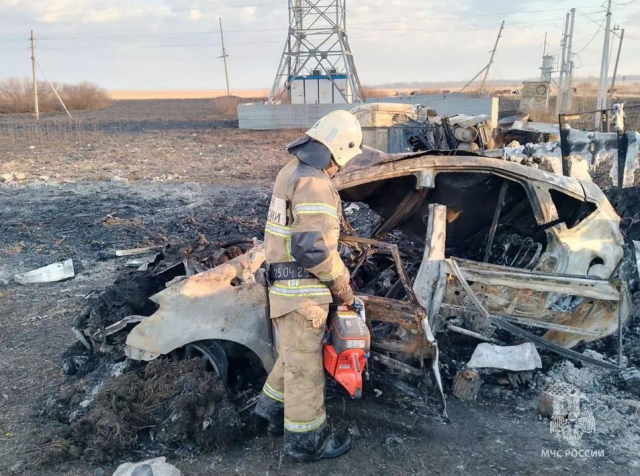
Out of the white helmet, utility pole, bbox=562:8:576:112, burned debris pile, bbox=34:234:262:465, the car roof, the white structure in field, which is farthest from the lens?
the white structure in field

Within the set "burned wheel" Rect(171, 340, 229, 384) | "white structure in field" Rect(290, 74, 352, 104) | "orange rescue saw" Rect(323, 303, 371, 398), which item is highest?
"white structure in field" Rect(290, 74, 352, 104)

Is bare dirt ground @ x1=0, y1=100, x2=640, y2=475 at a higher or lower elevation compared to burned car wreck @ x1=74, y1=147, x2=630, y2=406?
lower

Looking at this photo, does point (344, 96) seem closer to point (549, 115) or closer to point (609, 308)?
point (549, 115)

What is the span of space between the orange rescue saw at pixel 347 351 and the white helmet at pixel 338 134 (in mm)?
909

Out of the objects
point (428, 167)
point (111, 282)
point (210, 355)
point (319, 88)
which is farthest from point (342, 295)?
point (319, 88)

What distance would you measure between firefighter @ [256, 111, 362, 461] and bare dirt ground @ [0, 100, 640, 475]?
0.32 meters

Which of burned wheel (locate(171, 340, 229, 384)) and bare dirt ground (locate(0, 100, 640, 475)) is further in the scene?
burned wheel (locate(171, 340, 229, 384))

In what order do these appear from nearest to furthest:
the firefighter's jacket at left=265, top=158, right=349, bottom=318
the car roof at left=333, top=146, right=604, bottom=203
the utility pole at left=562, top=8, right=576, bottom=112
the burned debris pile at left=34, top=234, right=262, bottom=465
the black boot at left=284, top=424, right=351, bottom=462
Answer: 1. the firefighter's jacket at left=265, top=158, right=349, bottom=318
2. the black boot at left=284, top=424, right=351, bottom=462
3. the burned debris pile at left=34, top=234, right=262, bottom=465
4. the car roof at left=333, top=146, right=604, bottom=203
5. the utility pole at left=562, top=8, right=576, bottom=112

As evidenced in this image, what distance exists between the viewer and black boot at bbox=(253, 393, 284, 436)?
10.6 ft

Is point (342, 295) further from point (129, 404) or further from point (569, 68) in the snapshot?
point (569, 68)

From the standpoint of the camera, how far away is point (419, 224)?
16.1 feet

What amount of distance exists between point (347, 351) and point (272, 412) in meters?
0.71

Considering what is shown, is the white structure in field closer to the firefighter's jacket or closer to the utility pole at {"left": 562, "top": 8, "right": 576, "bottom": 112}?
the utility pole at {"left": 562, "top": 8, "right": 576, "bottom": 112}

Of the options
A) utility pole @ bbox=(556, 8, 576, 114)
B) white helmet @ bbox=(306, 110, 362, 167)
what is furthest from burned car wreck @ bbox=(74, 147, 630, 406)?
utility pole @ bbox=(556, 8, 576, 114)
